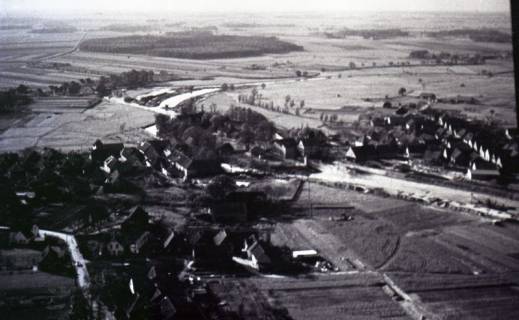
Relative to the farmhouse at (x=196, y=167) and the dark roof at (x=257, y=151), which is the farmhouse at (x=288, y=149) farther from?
the farmhouse at (x=196, y=167)

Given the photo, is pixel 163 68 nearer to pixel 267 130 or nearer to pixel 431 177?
pixel 267 130

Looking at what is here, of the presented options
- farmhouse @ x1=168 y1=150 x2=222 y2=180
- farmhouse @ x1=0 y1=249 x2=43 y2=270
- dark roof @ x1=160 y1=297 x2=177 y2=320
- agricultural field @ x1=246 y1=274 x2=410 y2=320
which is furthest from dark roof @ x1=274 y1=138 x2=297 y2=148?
dark roof @ x1=160 y1=297 x2=177 y2=320

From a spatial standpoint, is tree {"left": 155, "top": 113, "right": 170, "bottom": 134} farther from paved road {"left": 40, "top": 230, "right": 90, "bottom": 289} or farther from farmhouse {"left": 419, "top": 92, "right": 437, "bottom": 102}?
farmhouse {"left": 419, "top": 92, "right": 437, "bottom": 102}

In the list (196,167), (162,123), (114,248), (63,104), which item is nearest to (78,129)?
(162,123)

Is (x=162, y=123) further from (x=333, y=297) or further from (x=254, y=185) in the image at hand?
(x=333, y=297)

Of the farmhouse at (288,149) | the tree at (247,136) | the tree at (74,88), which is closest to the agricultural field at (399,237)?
the farmhouse at (288,149)
